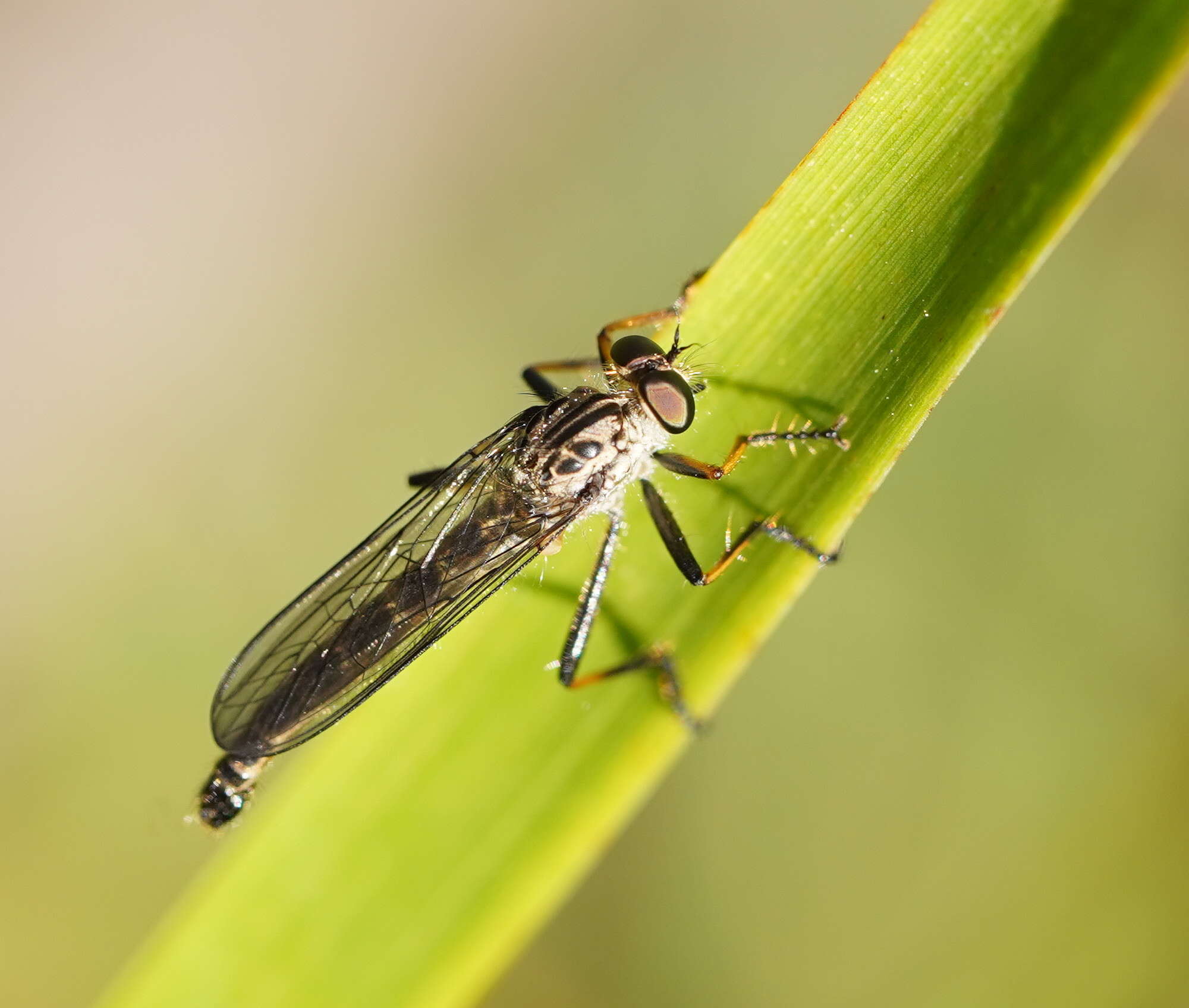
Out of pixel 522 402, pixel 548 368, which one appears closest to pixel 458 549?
pixel 548 368

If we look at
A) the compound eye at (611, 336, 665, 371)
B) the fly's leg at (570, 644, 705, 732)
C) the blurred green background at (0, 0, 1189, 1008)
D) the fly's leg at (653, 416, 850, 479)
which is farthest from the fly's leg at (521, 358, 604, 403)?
the fly's leg at (570, 644, 705, 732)

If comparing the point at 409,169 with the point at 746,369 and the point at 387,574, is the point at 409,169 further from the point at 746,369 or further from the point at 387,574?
the point at 746,369

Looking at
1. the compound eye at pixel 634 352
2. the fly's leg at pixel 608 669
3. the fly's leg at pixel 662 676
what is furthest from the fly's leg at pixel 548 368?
the fly's leg at pixel 662 676

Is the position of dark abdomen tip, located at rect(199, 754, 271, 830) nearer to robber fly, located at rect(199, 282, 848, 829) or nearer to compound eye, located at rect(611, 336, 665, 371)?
robber fly, located at rect(199, 282, 848, 829)

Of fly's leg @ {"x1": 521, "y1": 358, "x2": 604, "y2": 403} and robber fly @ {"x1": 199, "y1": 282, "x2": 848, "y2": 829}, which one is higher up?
fly's leg @ {"x1": 521, "y1": 358, "x2": 604, "y2": 403}

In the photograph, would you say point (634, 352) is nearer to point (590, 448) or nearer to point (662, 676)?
point (590, 448)

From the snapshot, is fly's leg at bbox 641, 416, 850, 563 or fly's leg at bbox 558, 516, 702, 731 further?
fly's leg at bbox 558, 516, 702, 731
